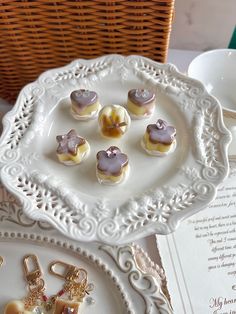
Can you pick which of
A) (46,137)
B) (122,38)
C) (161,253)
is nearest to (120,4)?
(122,38)

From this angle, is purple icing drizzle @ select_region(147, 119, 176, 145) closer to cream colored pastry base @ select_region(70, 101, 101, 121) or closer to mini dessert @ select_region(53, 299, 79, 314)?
cream colored pastry base @ select_region(70, 101, 101, 121)

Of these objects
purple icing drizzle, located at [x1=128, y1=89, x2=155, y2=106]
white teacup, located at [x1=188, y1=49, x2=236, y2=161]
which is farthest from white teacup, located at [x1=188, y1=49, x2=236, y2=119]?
purple icing drizzle, located at [x1=128, y1=89, x2=155, y2=106]

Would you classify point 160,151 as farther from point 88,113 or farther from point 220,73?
point 220,73

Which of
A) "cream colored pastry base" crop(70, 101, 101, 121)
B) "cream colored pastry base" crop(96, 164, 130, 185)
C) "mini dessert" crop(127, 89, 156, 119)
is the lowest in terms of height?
"cream colored pastry base" crop(96, 164, 130, 185)

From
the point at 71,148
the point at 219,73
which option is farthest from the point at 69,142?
the point at 219,73

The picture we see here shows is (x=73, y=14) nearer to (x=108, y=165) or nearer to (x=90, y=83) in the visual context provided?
(x=90, y=83)

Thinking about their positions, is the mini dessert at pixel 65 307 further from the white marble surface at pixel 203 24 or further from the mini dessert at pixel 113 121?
the white marble surface at pixel 203 24

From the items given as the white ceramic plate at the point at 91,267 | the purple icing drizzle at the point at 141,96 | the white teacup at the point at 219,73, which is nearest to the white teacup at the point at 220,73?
the white teacup at the point at 219,73
